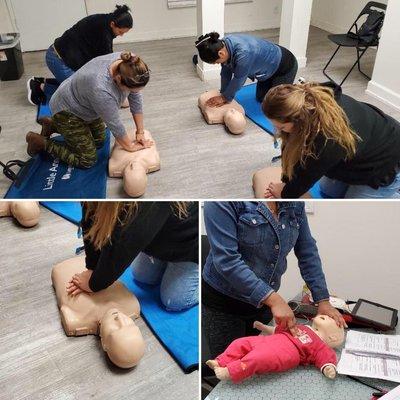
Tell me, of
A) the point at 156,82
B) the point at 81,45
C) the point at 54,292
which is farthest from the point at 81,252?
the point at 156,82

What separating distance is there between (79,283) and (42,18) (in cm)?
374

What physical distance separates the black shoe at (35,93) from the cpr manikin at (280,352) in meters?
2.63

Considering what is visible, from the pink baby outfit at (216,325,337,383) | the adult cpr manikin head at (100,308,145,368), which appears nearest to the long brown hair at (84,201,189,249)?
the adult cpr manikin head at (100,308,145,368)

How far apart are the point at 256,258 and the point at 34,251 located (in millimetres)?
689

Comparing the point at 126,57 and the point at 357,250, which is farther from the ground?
the point at 126,57

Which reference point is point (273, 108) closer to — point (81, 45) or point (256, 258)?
point (256, 258)

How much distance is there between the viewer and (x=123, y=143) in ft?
7.49

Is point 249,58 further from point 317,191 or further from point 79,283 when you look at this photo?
point 79,283

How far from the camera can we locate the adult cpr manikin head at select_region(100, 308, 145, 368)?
43.0 inches

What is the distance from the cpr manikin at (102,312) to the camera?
113cm

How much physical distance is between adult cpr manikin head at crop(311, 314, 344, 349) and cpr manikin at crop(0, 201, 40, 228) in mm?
830

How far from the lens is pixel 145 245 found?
1088mm

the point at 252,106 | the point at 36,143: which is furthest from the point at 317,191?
A: the point at 36,143

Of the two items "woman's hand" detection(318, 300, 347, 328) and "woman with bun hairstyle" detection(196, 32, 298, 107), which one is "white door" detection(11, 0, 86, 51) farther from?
"woman's hand" detection(318, 300, 347, 328)
